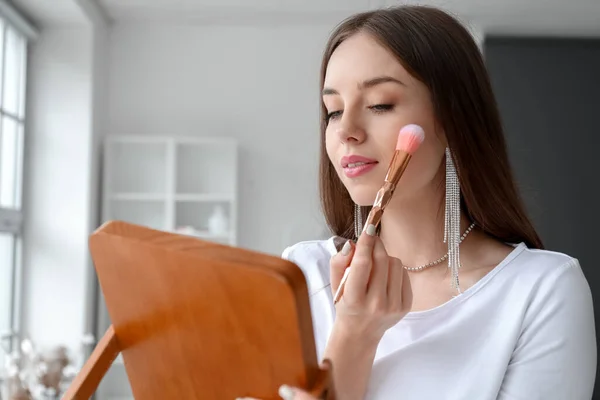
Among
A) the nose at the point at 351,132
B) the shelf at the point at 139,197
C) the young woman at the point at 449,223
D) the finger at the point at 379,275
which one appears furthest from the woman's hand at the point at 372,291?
the shelf at the point at 139,197

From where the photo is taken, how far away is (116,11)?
4.69 m

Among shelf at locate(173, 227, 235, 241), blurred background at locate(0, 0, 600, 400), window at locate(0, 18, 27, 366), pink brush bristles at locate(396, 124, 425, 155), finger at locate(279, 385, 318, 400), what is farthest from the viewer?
shelf at locate(173, 227, 235, 241)

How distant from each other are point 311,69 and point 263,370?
4.43 metres

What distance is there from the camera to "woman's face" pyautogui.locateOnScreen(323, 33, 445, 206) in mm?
953

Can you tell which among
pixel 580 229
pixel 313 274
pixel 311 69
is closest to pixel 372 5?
pixel 311 69

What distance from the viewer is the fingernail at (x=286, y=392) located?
0.56 meters

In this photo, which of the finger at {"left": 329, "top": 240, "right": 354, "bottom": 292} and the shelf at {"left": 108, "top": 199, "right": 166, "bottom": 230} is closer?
the finger at {"left": 329, "top": 240, "right": 354, "bottom": 292}

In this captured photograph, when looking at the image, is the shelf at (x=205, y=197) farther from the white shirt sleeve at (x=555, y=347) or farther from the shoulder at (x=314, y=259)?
the white shirt sleeve at (x=555, y=347)

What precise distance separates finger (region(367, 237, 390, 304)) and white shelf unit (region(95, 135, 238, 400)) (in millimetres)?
3824

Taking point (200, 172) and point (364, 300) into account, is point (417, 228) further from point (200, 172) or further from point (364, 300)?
point (200, 172)

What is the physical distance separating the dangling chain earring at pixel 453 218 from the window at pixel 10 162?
3.37 meters

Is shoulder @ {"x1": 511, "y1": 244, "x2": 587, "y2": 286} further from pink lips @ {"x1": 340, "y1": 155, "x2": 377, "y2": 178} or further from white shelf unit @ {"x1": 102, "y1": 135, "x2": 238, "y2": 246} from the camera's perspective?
white shelf unit @ {"x1": 102, "y1": 135, "x2": 238, "y2": 246}

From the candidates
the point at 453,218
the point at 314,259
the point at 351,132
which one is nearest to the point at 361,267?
the point at 351,132

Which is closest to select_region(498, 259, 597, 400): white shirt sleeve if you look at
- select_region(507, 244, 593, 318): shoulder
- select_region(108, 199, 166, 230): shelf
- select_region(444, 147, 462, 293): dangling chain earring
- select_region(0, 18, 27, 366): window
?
select_region(507, 244, 593, 318): shoulder
